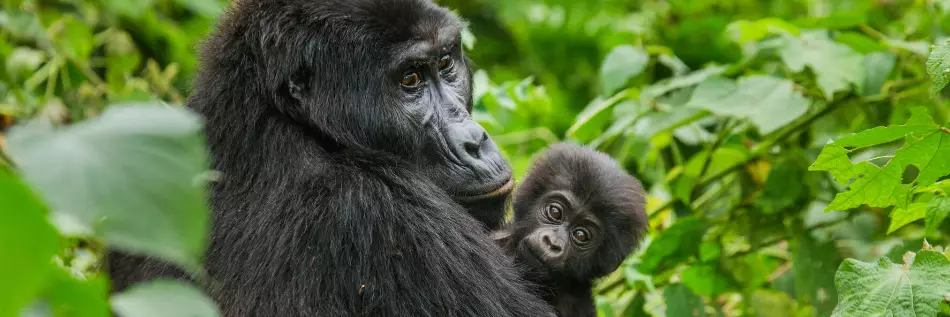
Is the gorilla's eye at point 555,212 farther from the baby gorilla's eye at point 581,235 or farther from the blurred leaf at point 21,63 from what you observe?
the blurred leaf at point 21,63

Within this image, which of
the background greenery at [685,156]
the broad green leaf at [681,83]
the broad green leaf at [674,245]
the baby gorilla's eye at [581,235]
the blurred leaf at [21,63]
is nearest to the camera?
the background greenery at [685,156]

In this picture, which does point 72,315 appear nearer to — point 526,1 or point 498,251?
point 498,251

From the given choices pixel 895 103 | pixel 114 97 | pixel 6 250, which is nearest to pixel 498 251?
pixel 6 250

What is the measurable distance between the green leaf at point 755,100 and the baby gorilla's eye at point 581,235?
2.72 ft

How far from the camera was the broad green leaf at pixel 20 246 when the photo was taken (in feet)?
3.55

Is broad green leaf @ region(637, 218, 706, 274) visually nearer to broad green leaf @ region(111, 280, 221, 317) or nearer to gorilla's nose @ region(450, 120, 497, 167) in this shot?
gorilla's nose @ region(450, 120, 497, 167)

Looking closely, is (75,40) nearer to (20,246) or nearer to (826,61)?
(826,61)

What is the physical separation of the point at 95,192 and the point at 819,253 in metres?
3.30

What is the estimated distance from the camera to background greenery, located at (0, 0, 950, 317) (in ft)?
3.88

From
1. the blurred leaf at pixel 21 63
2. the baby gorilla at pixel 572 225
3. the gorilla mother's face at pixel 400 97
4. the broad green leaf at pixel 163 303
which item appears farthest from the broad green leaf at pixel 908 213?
the blurred leaf at pixel 21 63

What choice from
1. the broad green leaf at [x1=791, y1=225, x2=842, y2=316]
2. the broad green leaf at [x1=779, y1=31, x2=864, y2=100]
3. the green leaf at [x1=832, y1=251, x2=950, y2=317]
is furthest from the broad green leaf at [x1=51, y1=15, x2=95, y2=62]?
the green leaf at [x1=832, y1=251, x2=950, y2=317]

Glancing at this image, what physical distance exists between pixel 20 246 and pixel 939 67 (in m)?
2.21

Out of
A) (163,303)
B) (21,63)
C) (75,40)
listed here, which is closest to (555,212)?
(163,303)

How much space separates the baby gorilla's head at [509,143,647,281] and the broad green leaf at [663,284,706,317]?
12.3 inches
